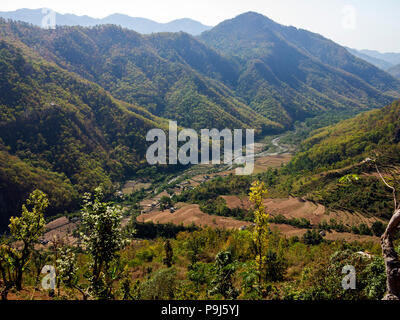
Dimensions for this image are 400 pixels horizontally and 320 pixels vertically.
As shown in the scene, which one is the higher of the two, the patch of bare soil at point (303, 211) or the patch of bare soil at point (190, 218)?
the patch of bare soil at point (303, 211)

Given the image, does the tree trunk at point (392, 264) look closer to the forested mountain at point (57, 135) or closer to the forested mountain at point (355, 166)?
the forested mountain at point (355, 166)

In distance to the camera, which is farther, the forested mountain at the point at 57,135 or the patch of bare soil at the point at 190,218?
the forested mountain at the point at 57,135

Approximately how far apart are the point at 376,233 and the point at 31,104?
11737 cm

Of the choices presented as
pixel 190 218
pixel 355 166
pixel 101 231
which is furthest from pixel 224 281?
pixel 355 166

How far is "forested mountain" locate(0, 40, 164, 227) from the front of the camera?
7925 centimetres

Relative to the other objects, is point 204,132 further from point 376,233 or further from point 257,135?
point 376,233

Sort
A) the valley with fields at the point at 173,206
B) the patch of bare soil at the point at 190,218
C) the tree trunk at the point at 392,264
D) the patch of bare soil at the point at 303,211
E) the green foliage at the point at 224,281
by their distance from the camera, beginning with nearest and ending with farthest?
the tree trunk at the point at 392,264 < the valley with fields at the point at 173,206 < the green foliage at the point at 224,281 < the patch of bare soil at the point at 303,211 < the patch of bare soil at the point at 190,218

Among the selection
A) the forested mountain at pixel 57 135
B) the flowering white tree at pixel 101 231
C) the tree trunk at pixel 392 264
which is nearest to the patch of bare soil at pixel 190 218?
the forested mountain at pixel 57 135

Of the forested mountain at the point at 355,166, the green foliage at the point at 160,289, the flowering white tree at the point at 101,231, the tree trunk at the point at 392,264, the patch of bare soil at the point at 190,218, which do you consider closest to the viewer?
the tree trunk at the point at 392,264

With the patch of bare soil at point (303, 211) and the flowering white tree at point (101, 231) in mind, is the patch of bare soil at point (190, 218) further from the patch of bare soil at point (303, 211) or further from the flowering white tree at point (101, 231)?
the flowering white tree at point (101, 231)

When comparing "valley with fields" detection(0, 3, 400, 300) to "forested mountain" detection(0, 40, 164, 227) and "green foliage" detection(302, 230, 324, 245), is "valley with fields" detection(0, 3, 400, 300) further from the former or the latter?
"forested mountain" detection(0, 40, 164, 227)

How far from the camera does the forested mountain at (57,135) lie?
79250 millimetres

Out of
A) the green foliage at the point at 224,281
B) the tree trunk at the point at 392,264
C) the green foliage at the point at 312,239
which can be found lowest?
the green foliage at the point at 312,239
